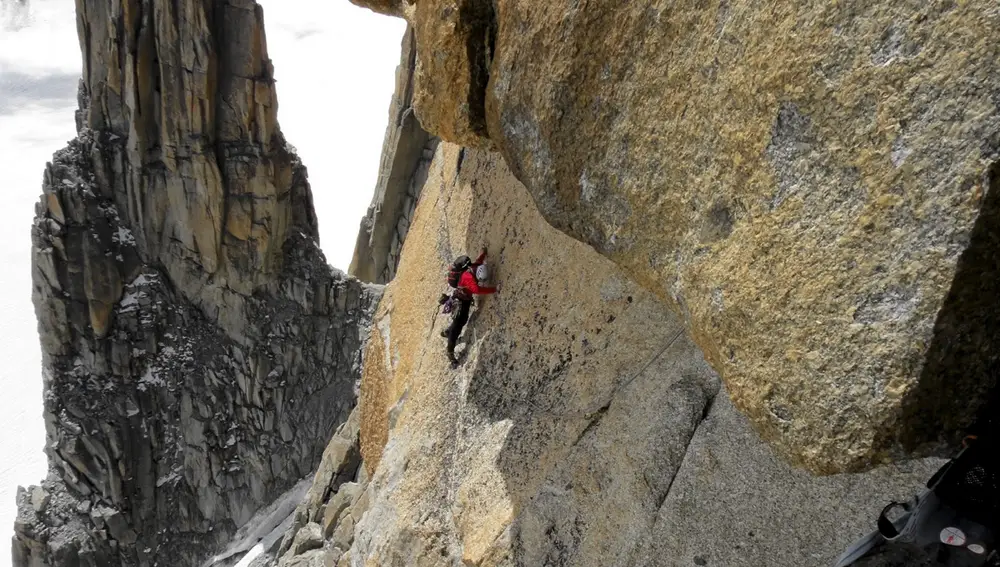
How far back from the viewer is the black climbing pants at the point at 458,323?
30.8ft

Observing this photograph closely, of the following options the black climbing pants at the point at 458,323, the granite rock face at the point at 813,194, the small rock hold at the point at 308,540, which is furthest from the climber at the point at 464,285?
the small rock hold at the point at 308,540

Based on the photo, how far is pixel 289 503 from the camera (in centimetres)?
3947

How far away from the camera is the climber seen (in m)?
9.09

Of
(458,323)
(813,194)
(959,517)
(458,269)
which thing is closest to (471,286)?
(458,269)

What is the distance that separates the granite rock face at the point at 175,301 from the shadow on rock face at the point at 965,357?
36570 mm

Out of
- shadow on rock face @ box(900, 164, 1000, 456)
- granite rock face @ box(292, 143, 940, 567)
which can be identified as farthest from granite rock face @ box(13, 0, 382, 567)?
shadow on rock face @ box(900, 164, 1000, 456)

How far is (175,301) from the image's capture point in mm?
38562

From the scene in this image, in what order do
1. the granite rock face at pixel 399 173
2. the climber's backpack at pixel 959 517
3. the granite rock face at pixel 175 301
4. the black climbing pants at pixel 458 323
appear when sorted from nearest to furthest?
the climber's backpack at pixel 959 517
the black climbing pants at pixel 458 323
the granite rock face at pixel 175 301
the granite rock face at pixel 399 173

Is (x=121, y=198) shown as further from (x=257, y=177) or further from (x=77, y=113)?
(x=257, y=177)

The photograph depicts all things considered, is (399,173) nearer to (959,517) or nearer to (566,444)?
(566,444)

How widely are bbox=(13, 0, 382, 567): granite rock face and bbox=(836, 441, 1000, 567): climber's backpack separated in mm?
36407

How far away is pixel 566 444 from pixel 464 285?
8.87 ft

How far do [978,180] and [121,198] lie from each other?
134 feet

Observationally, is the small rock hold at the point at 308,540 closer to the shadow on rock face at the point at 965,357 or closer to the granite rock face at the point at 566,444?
the granite rock face at the point at 566,444
